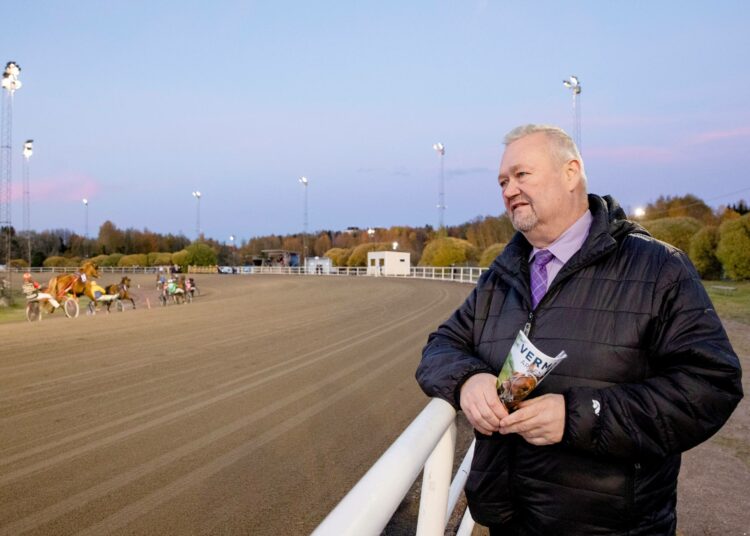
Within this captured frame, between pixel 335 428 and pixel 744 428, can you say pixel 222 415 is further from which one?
pixel 744 428

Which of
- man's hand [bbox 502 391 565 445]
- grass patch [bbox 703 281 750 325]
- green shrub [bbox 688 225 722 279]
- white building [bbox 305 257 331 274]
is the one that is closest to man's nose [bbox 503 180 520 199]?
man's hand [bbox 502 391 565 445]

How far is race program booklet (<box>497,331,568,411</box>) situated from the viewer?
170 cm

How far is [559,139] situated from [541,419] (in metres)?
1.07

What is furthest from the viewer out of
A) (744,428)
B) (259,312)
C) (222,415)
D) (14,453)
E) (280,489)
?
(259,312)

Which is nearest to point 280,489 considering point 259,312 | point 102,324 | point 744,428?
point 744,428

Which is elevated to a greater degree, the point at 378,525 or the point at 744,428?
the point at 378,525

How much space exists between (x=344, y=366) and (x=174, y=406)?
11.0 ft

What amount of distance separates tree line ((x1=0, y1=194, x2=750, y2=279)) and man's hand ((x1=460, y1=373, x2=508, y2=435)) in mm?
24949

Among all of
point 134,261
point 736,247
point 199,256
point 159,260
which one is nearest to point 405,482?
point 736,247

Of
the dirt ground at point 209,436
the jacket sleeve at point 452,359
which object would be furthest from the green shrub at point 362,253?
the jacket sleeve at point 452,359

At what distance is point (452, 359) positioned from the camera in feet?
7.04

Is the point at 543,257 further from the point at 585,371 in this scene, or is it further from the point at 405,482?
the point at 405,482

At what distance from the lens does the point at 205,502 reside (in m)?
4.05

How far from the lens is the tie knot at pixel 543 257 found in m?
2.19
